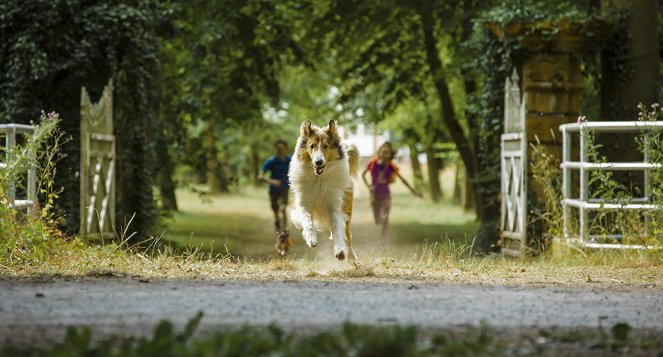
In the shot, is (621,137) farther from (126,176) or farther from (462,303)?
(462,303)

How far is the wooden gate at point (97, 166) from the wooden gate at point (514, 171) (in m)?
6.19

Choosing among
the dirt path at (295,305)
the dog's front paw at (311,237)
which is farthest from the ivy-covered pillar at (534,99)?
the dirt path at (295,305)

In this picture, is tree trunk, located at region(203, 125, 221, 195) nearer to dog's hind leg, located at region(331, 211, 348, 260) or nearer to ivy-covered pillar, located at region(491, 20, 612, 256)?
ivy-covered pillar, located at region(491, 20, 612, 256)

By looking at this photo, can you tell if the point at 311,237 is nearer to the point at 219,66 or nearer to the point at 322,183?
the point at 322,183

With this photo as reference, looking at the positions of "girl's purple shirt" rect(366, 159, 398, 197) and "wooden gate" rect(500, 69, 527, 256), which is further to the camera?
"girl's purple shirt" rect(366, 159, 398, 197)

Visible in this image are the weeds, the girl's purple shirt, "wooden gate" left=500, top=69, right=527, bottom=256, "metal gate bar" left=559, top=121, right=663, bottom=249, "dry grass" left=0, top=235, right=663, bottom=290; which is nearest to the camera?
"dry grass" left=0, top=235, right=663, bottom=290

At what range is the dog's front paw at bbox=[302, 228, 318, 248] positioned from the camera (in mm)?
12023

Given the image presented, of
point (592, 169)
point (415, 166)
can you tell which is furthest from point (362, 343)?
point (415, 166)

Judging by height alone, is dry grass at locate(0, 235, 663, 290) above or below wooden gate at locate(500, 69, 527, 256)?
below

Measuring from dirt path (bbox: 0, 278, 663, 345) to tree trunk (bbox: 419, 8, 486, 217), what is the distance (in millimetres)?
15892

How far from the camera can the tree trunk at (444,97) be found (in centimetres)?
2522

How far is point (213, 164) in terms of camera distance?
32781 millimetres

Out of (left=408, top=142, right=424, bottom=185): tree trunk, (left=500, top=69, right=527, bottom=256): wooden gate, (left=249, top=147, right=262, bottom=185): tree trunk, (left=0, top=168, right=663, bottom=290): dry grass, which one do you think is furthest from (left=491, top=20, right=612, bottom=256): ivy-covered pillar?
(left=249, top=147, right=262, bottom=185): tree trunk

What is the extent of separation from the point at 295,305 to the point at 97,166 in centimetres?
981
